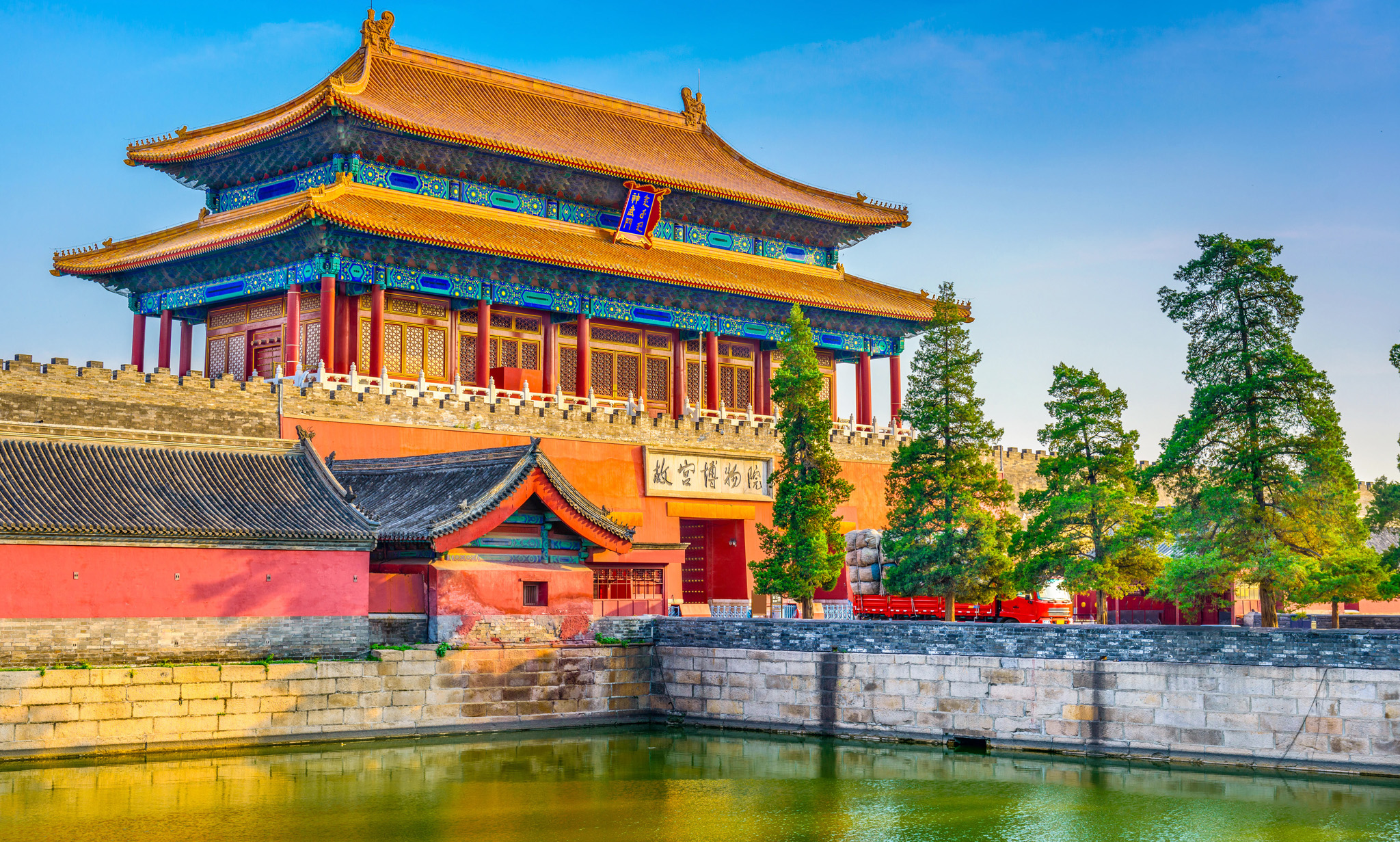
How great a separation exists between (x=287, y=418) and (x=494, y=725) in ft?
30.9

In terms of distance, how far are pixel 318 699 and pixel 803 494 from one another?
1014 centimetres

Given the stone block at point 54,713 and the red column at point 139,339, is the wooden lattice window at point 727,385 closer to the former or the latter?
the red column at point 139,339

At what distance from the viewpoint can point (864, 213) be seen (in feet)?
148

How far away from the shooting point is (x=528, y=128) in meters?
39.9

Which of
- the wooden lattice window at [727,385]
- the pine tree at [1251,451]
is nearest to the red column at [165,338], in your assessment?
the wooden lattice window at [727,385]

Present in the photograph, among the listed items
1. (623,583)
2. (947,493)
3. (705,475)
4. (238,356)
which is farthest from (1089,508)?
(238,356)

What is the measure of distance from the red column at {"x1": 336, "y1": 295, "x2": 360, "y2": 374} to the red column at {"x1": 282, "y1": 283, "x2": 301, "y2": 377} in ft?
3.06

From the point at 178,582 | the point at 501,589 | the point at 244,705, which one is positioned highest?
the point at 178,582

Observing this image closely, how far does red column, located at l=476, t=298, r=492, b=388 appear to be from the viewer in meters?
35.2

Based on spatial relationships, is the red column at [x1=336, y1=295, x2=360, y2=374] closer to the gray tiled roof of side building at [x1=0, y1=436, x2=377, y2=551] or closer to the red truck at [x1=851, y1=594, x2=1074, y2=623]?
the gray tiled roof of side building at [x1=0, y1=436, x2=377, y2=551]

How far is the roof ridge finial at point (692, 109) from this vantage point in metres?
46.3

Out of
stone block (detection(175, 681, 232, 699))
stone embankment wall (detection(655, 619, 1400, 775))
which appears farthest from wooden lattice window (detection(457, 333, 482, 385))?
stone block (detection(175, 681, 232, 699))

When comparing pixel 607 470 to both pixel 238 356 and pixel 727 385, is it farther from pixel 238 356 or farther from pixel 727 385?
pixel 238 356

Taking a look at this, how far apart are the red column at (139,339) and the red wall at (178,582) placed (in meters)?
16.6
